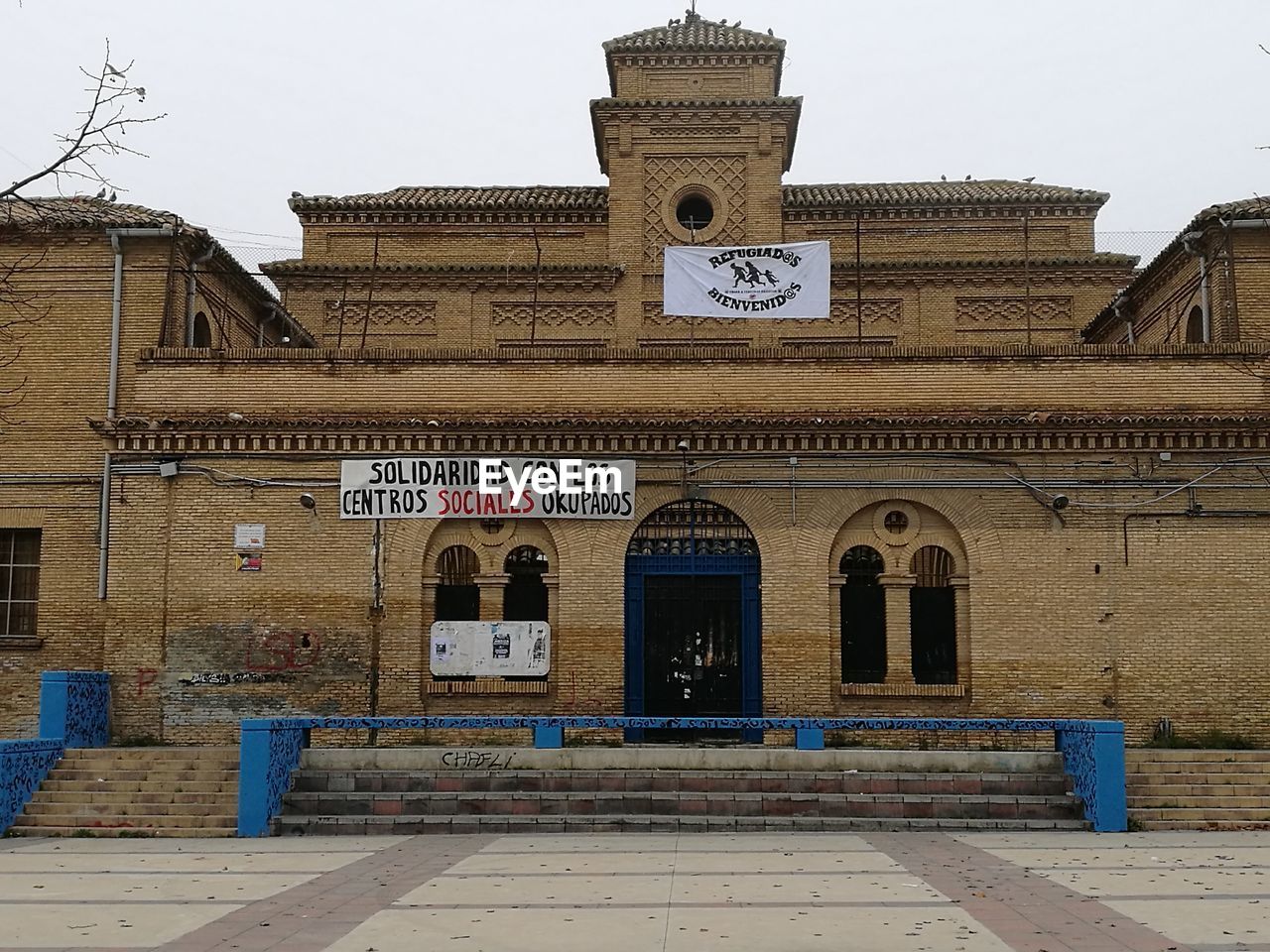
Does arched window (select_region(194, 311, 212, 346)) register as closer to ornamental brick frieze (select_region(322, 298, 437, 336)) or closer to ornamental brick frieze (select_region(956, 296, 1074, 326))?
ornamental brick frieze (select_region(322, 298, 437, 336))

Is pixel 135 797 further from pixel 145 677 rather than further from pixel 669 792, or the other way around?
pixel 669 792

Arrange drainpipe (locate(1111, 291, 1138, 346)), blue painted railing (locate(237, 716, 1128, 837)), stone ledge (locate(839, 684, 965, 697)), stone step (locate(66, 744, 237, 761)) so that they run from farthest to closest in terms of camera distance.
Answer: drainpipe (locate(1111, 291, 1138, 346)) → stone ledge (locate(839, 684, 965, 697)) → stone step (locate(66, 744, 237, 761)) → blue painted railing (locate(237, 716, 1128, 837))

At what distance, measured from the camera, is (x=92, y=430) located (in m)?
20.3

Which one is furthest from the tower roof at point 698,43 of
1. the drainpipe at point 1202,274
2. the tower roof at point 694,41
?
the drainpipe at point 1202,274

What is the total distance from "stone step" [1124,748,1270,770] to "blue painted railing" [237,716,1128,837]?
1421 mm

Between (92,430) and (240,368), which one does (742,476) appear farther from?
(92,430)

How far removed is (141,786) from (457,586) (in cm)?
535

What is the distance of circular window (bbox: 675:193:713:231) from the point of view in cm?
2772

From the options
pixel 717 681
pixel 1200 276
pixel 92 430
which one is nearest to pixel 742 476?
pixel 717 681

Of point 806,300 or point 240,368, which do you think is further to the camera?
point 806,300

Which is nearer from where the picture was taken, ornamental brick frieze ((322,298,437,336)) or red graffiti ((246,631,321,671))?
red graffiti ((246,631,321,671))

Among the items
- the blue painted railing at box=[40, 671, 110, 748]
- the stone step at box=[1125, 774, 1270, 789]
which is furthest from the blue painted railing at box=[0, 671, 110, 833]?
the stone step at box=[1125, 774, 1270, 789]

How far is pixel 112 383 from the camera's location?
20.2 metres

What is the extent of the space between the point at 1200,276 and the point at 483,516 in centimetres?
1208
